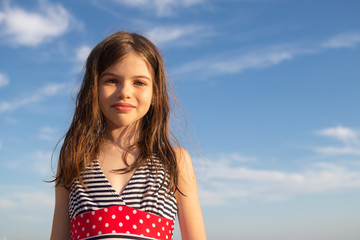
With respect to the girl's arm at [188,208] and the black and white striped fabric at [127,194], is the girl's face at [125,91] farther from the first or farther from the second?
the girl's arm at [188,208]

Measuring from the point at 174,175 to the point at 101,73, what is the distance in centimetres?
120

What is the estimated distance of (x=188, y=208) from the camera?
3943 mm

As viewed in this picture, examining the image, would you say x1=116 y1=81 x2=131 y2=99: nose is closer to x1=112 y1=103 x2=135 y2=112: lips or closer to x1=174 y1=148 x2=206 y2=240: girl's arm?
x1=112 y1=103 x2=135 y2=112: lips

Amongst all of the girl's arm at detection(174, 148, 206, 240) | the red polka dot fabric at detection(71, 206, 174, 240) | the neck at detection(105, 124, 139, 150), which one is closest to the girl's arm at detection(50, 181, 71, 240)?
the red polka dot fabric at detection(71, 206, 174, 240)

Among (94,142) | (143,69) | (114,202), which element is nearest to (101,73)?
(143,69)

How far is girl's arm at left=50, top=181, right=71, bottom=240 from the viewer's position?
3969 mm

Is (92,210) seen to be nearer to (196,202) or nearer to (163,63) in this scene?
(196,202)

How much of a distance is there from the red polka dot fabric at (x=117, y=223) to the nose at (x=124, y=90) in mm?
1001

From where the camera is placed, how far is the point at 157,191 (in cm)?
377

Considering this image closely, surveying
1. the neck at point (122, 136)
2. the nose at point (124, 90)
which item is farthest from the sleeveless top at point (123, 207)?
the nose at point (124, 90)

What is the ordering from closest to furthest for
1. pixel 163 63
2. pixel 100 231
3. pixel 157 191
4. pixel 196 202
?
pixel 100 231
pixel 157 191
pixel 196 202
pixel 163 63

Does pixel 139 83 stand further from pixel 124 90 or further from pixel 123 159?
pixel 123 159

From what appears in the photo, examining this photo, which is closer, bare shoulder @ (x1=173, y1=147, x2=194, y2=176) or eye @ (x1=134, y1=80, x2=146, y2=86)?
eye @ (x1=134, y1=80, x2=146, y2=86)

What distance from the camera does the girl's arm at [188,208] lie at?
3914mm
